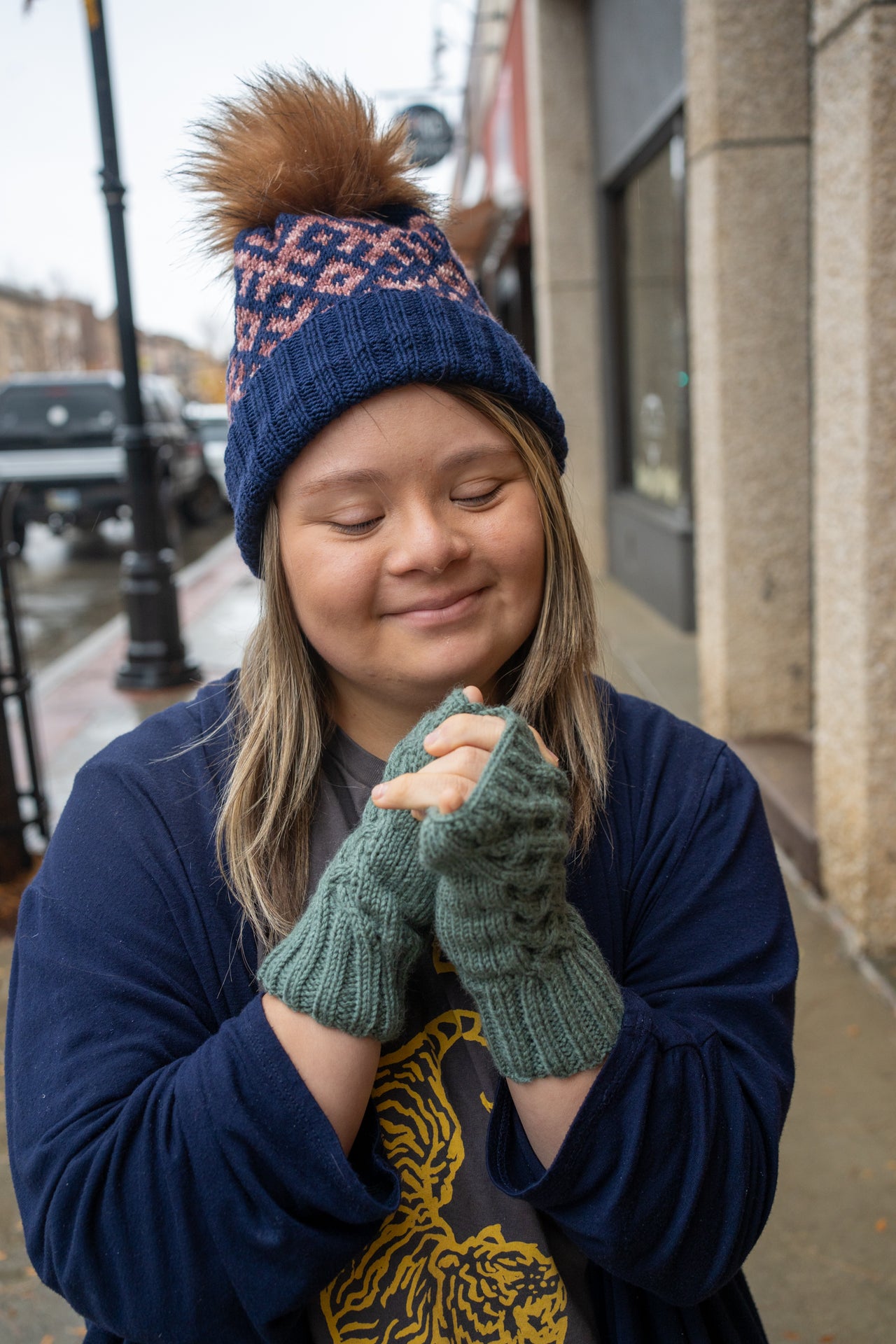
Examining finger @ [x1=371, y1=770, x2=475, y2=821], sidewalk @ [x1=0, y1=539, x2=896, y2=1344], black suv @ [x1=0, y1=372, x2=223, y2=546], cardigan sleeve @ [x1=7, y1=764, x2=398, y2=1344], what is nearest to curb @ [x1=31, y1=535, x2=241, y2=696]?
black suv @ [x1=0, y1=372, x2=223, y2=546]

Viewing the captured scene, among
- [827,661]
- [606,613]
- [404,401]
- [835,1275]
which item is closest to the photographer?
[404,401]

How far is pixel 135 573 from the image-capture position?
766cm

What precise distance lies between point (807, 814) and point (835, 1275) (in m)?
1.81

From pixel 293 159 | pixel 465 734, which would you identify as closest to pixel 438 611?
pixel 465 734

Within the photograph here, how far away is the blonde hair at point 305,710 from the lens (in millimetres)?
1355

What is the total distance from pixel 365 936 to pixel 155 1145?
0.30 metres

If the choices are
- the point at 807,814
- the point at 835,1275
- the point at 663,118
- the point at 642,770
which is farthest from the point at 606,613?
the point at 642,770

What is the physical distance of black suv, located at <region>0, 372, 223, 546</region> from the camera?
1515cm

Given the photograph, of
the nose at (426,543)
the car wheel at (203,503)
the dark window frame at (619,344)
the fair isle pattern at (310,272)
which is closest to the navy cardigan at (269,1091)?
the nose at (426,543)

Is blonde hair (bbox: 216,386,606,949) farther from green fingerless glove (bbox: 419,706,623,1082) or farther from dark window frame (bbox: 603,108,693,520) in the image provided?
dark window frame (bbox: 603,108,693,520)

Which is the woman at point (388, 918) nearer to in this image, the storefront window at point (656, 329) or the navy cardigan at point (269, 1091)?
the navy cardigan at point (269, 1091)

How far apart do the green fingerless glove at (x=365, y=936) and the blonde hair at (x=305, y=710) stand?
0.48ft

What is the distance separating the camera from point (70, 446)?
52.1 feet

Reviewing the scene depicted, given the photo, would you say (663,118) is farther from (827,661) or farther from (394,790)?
(394,790)
